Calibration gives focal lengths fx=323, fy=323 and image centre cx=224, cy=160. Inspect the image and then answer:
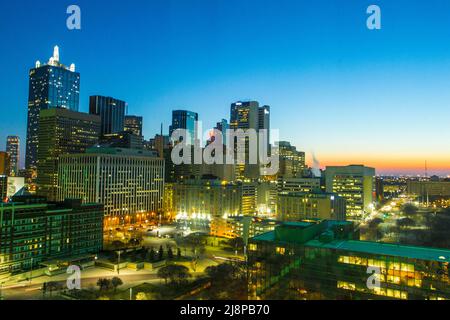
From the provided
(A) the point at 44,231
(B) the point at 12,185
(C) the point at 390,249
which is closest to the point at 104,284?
(A) the point at 44,231

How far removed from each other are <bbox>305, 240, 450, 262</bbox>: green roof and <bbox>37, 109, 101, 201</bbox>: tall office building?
52.2 m

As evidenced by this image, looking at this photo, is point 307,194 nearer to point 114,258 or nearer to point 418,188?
point 114,258

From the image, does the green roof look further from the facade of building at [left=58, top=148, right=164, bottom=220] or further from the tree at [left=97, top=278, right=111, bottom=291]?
the facade of building at [left=58, top=148, right=164, bottom=220]

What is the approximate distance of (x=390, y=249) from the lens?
13.9m

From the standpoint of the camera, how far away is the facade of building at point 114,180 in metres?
38.5

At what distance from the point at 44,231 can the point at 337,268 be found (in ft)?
58.2

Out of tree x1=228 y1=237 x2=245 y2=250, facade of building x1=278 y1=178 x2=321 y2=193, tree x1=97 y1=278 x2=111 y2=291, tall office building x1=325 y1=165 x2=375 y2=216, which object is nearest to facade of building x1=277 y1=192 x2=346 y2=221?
tall office building x1=325 y1=165 x2=375 y2=216

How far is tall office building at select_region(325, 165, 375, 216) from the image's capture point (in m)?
45.4

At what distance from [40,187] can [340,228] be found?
54009 mm

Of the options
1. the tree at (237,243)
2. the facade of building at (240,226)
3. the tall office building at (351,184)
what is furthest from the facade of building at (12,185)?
the tall office building at (351,184)

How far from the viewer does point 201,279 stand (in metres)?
17.7

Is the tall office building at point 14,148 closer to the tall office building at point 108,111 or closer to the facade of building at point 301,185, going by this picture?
the tall office building at point 108,111
